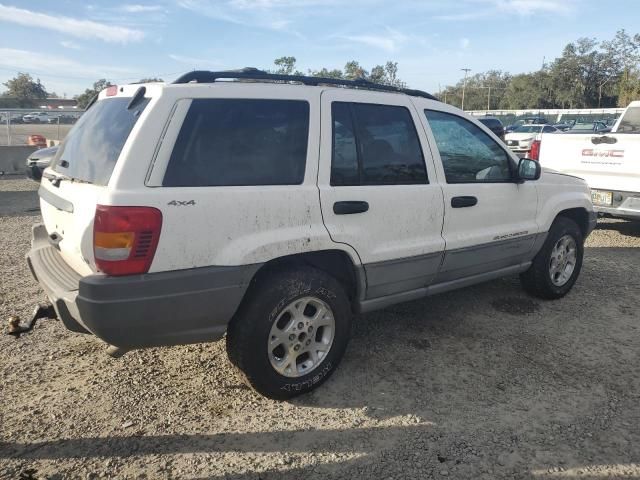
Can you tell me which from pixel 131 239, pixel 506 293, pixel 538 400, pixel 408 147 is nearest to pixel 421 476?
pixel 538 400

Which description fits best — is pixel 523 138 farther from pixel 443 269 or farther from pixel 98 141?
pixel 98 141

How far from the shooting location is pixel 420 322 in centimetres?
448

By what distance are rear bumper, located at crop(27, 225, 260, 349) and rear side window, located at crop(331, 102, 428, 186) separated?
940 millimetres

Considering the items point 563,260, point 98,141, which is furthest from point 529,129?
point 98,141

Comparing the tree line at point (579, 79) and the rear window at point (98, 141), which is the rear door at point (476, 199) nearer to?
the rear window at point (98, 141)

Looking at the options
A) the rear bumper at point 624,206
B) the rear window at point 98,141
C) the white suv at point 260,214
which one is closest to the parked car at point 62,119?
the rear window at point 98,141

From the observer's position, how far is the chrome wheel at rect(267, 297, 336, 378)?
3129 millimetres

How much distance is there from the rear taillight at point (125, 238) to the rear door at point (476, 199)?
7.05ft

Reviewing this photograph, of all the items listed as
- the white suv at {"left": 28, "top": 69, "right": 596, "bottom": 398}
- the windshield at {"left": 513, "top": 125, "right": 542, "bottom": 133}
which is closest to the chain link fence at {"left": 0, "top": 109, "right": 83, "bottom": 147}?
the white suv at {"left": 28, "top": 69, "right": 596, "bottom": 398}

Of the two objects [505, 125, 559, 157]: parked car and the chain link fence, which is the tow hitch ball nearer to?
the chain link fence

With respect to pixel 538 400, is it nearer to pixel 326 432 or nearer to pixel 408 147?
pixel 326 432

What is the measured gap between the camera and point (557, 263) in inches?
197

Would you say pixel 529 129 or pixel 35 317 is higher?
pixel 529 129

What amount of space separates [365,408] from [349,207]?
1242 millimetres
